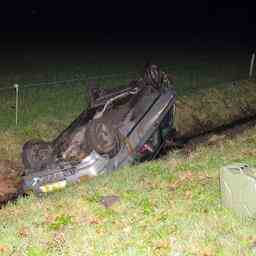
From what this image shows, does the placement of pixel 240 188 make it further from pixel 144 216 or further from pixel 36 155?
pixel 36 155

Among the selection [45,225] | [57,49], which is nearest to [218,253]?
[45,225]

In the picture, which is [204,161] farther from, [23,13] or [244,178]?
[23,13]

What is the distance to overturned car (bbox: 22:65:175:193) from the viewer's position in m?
7.61

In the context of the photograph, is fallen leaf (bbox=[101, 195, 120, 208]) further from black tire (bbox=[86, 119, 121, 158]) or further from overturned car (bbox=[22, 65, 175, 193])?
black tire (bbox=[86, 119, 121, 158])

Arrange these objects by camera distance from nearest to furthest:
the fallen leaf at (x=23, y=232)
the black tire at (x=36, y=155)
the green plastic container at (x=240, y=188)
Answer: the green plastic container at (x=240, y=188)
the fallen leaf at (x=23, y=232)
the black tire at (x=36, y=155)

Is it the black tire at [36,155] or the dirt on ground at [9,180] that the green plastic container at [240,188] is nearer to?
the black tire at [36,155]

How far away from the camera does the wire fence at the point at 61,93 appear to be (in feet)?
36.2

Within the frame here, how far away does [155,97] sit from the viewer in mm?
8656

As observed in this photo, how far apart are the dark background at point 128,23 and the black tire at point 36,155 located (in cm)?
1521

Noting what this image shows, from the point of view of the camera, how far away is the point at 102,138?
25.3 feet

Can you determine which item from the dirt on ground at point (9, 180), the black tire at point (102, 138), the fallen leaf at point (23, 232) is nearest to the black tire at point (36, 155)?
the dirt on ground at point (9, 180)

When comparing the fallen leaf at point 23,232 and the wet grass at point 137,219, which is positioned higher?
the wet grass at point 137,219

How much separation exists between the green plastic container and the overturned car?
278 centimetres

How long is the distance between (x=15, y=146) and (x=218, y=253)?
6090mm
